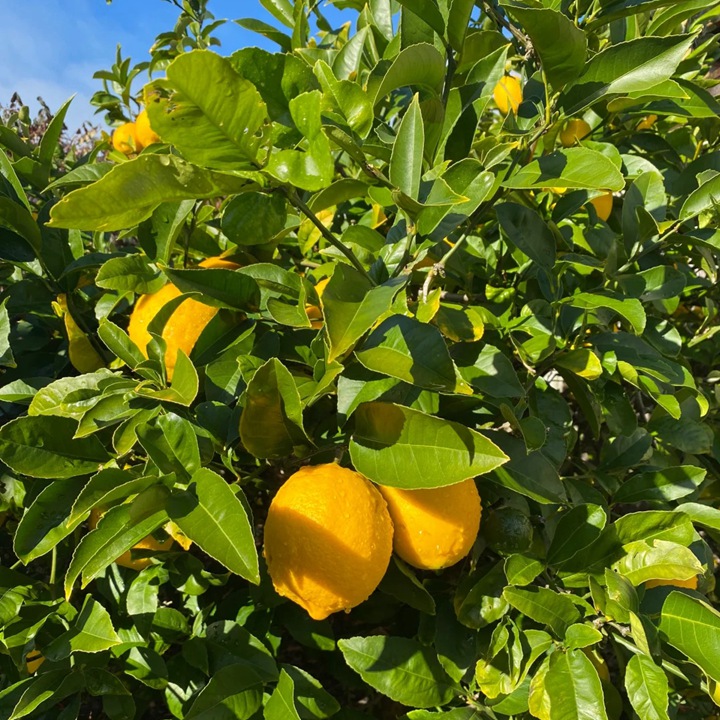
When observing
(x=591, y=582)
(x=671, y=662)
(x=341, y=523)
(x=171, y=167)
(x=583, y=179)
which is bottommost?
(x=671, y=662)

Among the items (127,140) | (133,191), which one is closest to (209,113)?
(133,191)

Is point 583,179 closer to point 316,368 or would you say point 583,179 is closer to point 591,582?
point 316,368

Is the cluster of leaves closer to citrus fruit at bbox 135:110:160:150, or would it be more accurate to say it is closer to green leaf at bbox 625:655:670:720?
green leaf at bbox 625:655:670:720

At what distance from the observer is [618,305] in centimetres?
99

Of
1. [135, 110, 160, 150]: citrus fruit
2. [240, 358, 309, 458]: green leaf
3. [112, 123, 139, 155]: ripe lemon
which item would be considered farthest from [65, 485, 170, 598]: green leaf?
[112, 123, 139, 155]: ripe lemon

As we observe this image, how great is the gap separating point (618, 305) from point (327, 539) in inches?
23.2

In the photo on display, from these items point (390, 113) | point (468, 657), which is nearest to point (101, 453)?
point (468, 657)

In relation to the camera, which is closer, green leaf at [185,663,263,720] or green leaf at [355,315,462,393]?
green leaf at [355,315,462,393]

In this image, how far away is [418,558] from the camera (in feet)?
Result: 2.83

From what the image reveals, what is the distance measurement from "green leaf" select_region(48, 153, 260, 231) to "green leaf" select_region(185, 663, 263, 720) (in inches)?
27.1

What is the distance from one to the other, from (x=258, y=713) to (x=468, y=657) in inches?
13.8

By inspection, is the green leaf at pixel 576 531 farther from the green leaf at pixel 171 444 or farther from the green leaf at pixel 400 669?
the green leaf at pixel 171 444

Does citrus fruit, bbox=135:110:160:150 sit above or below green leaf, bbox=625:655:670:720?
above

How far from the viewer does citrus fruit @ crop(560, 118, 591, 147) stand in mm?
1361
